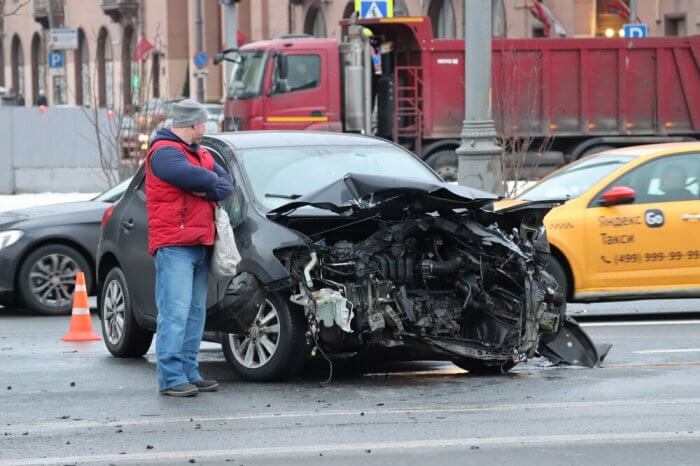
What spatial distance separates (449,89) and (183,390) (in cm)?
1970

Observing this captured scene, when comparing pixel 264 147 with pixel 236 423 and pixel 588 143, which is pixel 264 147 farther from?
pixel 588 143

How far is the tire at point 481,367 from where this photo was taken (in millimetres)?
9688

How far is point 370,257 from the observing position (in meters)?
9.16

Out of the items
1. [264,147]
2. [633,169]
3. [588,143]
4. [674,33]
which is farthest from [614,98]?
[264,147]

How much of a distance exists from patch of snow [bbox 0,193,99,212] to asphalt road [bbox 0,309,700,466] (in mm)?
18482

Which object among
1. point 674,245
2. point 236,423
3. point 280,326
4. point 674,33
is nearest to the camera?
point 236,423

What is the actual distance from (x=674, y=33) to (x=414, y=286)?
27.5m

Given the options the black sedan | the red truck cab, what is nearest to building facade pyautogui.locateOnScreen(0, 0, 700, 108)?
the red truck cab

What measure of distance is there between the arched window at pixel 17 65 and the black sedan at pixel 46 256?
65.7 meters

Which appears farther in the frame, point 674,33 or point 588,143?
point 674,33

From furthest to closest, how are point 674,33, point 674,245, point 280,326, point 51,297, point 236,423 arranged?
1. point 674,33
2. point 51,297
3. point 674,245
4. point 280,326
5. point 236,423

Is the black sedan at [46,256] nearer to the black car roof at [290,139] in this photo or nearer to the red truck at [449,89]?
the black car roof at [290,139]

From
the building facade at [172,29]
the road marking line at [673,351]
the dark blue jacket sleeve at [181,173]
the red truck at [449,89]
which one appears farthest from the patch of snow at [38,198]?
the dark blue jacket sleeve at [181,173]

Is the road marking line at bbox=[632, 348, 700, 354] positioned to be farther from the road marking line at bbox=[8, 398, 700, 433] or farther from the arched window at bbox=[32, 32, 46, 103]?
the arched window at bbox=[32, 32, 46, 103]
